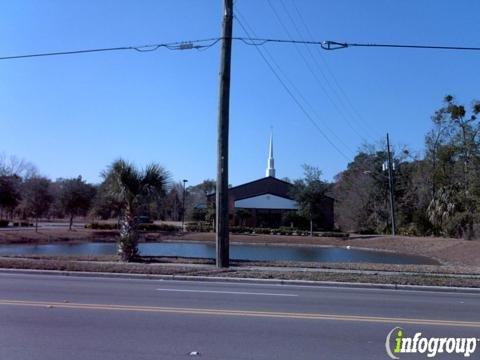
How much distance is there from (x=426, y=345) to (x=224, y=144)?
12.6m

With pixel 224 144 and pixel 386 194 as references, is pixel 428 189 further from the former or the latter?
pixel 224 144

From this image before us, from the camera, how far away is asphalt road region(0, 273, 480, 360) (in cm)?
687

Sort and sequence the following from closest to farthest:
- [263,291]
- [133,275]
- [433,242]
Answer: [263,291] → [133,275] → [433,242]

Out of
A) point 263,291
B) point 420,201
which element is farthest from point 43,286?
point 420,201

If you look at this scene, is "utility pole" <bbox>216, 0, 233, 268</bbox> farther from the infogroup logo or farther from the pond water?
the infogroup logo

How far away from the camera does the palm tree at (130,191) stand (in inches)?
826

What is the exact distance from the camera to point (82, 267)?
17141 millimetres

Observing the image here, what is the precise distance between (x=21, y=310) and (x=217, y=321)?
11.8 feet

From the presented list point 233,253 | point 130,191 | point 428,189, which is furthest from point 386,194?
point 130,191

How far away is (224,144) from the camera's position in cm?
1909

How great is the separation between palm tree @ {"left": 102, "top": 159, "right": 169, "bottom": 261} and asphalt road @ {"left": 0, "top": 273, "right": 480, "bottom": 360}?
7.03 m

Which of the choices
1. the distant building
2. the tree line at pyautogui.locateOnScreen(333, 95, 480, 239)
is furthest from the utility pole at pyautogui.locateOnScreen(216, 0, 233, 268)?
the distant building

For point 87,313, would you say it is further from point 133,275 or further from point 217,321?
point 133,275

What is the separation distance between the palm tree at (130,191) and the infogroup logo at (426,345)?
572 inches
